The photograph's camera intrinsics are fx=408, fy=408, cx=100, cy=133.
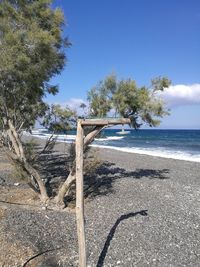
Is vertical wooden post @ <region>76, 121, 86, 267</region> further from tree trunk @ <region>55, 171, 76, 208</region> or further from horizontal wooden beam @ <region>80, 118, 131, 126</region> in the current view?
tree trunk @ <region>55, 171, 76, 208</region>

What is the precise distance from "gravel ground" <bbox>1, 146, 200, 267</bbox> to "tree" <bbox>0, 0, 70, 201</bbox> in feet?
6.75

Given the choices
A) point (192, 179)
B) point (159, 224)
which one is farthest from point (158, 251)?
point (192, 179)

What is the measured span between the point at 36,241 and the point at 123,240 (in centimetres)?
195

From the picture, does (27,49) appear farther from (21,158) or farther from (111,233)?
(111,233)

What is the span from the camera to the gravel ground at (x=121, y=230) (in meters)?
8.23

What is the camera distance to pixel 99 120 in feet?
25.9

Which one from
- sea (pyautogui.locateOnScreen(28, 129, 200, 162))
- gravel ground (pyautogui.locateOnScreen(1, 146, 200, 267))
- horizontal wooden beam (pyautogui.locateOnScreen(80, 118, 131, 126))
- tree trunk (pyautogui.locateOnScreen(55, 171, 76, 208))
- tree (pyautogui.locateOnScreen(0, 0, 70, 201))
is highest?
tree (pyautogui.locateOnScreen(0, 0, 70, 201))

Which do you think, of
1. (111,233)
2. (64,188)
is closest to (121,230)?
(111,233)

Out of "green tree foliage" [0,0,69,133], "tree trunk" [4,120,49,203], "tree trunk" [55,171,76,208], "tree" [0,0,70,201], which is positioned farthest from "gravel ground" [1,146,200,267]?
"green tree foliage" [0,0,69,133]

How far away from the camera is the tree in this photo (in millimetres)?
10789

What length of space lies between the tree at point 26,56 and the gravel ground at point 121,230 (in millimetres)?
2057

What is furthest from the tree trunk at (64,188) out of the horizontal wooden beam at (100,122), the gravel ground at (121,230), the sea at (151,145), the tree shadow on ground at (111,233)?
the horizontal wooden beam at (100,122)

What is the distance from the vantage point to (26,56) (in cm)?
1076

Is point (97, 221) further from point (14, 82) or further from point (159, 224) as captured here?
point (14, 82)
